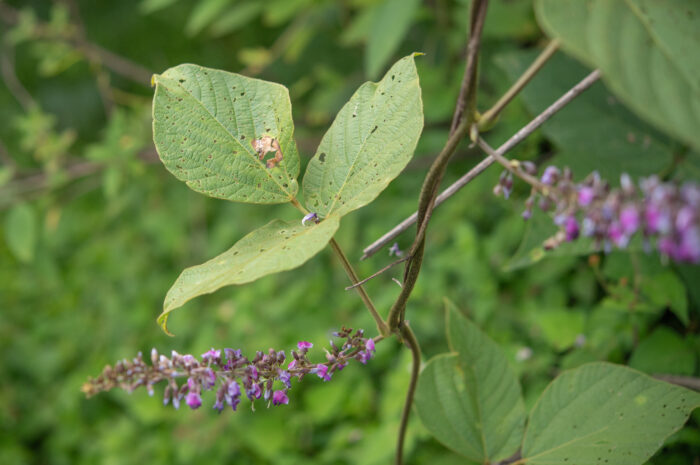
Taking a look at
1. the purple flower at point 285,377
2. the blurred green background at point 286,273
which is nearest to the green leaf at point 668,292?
the blurred green background at point 286,273

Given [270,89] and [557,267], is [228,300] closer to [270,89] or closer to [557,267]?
[557,267]

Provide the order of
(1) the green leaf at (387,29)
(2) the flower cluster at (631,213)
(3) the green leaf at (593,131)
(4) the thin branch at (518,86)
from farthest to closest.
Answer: (1) the green leaf at (387,29), (3) the green leaf at (593,131), (4) the thin branch at (518,86), (2) the flower cluster at (631,213)

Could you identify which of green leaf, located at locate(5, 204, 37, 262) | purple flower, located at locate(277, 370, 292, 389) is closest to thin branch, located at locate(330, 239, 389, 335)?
purple flower, located at locate(277, 370, 292, 389)

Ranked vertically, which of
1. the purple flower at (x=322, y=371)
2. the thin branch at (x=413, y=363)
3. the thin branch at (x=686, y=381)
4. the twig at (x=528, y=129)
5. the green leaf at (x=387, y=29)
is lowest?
the thin branch at (x=686, y=381)

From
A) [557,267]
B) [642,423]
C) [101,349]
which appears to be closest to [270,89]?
[642,423]

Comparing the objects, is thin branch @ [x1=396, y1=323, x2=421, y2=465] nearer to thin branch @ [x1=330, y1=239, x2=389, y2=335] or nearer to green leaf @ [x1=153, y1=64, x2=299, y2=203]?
thin branch @ [x1=330, y1=239, x2=389, y2=335]

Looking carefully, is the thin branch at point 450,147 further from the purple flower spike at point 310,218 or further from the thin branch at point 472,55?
the purple flower spike at point 310,218
